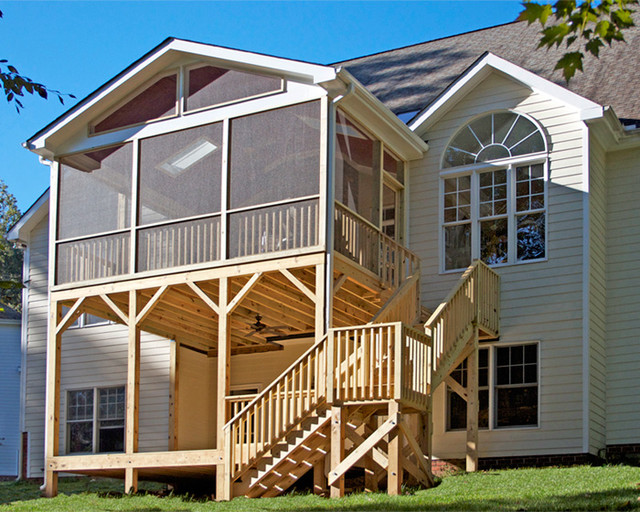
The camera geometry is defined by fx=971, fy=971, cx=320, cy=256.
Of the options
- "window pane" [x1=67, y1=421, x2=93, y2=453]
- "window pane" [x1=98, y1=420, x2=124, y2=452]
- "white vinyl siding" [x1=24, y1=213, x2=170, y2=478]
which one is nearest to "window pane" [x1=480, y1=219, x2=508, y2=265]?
"white vinyl siding" [x1=24, y1=213, x2=170, y2=478]

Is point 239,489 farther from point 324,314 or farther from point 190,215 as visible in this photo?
point 190,215

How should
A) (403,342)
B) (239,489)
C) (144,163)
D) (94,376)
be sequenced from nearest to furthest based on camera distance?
(403,342)
(239,489)
(144,163)
(94,376)

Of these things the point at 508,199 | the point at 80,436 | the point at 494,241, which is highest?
the point at 508,199

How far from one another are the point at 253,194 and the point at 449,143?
458 centimetres

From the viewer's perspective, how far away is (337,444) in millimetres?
13359

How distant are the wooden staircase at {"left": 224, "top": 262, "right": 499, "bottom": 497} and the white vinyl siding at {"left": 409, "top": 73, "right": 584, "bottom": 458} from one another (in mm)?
2076

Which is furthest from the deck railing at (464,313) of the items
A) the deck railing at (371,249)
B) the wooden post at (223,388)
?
the wooden post at (223,388)

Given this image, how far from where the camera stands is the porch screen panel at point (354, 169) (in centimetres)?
1554

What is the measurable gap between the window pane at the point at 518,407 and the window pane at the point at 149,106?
757 cm

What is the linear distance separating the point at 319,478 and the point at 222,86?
21.9ft

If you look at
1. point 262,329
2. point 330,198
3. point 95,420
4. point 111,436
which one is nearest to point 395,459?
point 330,198

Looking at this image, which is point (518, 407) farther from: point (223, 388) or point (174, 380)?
point (174, 380)

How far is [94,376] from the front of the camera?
20922mm

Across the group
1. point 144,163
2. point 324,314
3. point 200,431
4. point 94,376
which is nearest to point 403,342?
point 324,314
